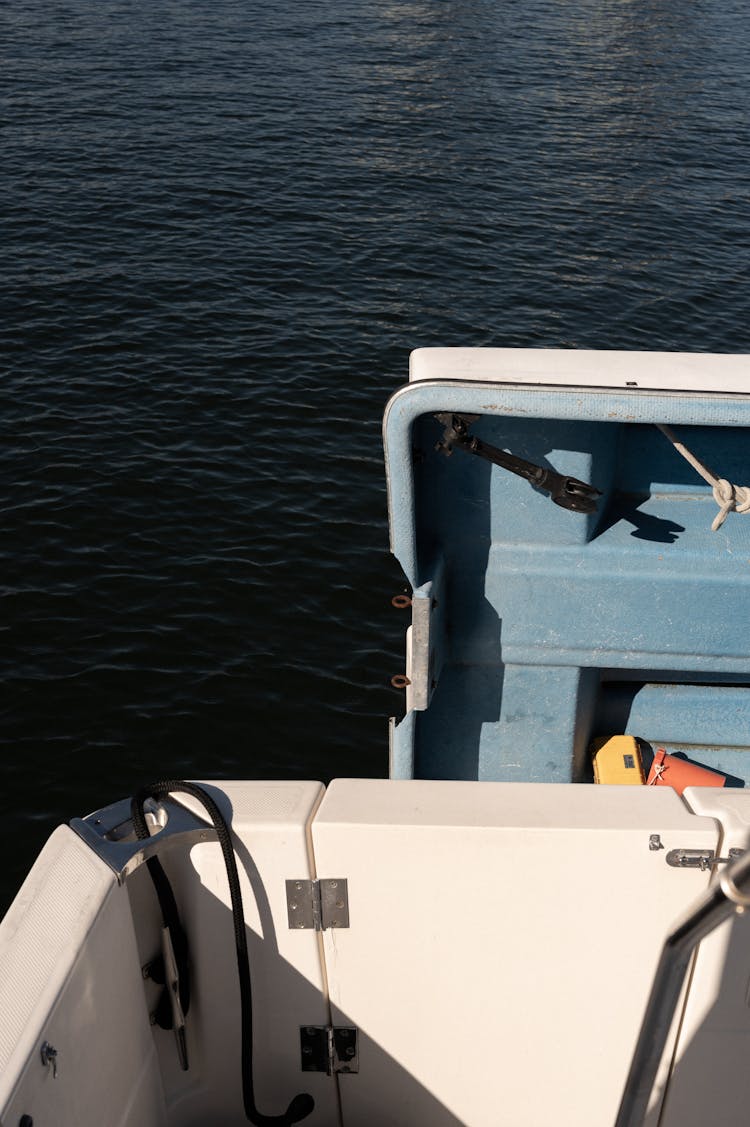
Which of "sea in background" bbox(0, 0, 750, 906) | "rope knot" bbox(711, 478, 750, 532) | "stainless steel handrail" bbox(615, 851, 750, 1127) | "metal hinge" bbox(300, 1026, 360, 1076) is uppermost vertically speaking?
"rope knot" bbox(711, 478, 750, 532)

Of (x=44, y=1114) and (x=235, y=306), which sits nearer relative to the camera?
(x=44, y=1114)

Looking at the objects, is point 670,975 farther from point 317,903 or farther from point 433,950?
point 317,903

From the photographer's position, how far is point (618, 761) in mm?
4539

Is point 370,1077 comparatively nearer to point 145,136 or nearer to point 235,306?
point 235,306

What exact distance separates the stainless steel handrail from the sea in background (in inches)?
198

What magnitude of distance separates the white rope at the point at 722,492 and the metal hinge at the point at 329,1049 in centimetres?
196

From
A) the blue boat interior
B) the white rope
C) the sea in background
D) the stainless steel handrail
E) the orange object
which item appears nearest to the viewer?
the stainless steel handrail

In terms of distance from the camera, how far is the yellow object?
448 centimetres

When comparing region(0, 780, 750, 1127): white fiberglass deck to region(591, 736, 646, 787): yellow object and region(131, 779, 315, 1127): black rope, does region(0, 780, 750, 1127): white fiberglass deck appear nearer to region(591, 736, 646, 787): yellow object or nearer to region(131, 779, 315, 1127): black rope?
region(131, 779, 315, 1127): black rope

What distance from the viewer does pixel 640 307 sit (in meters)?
15.2

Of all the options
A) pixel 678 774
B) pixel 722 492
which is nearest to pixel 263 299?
pixel 678 774

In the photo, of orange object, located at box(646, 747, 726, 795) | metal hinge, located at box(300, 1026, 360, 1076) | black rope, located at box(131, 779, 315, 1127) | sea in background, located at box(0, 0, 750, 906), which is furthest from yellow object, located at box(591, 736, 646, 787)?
sea in background, located at box(0, 0, 750, 906)

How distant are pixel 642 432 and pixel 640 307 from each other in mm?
11653

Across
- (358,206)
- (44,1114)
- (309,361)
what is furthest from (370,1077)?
(358,206)
